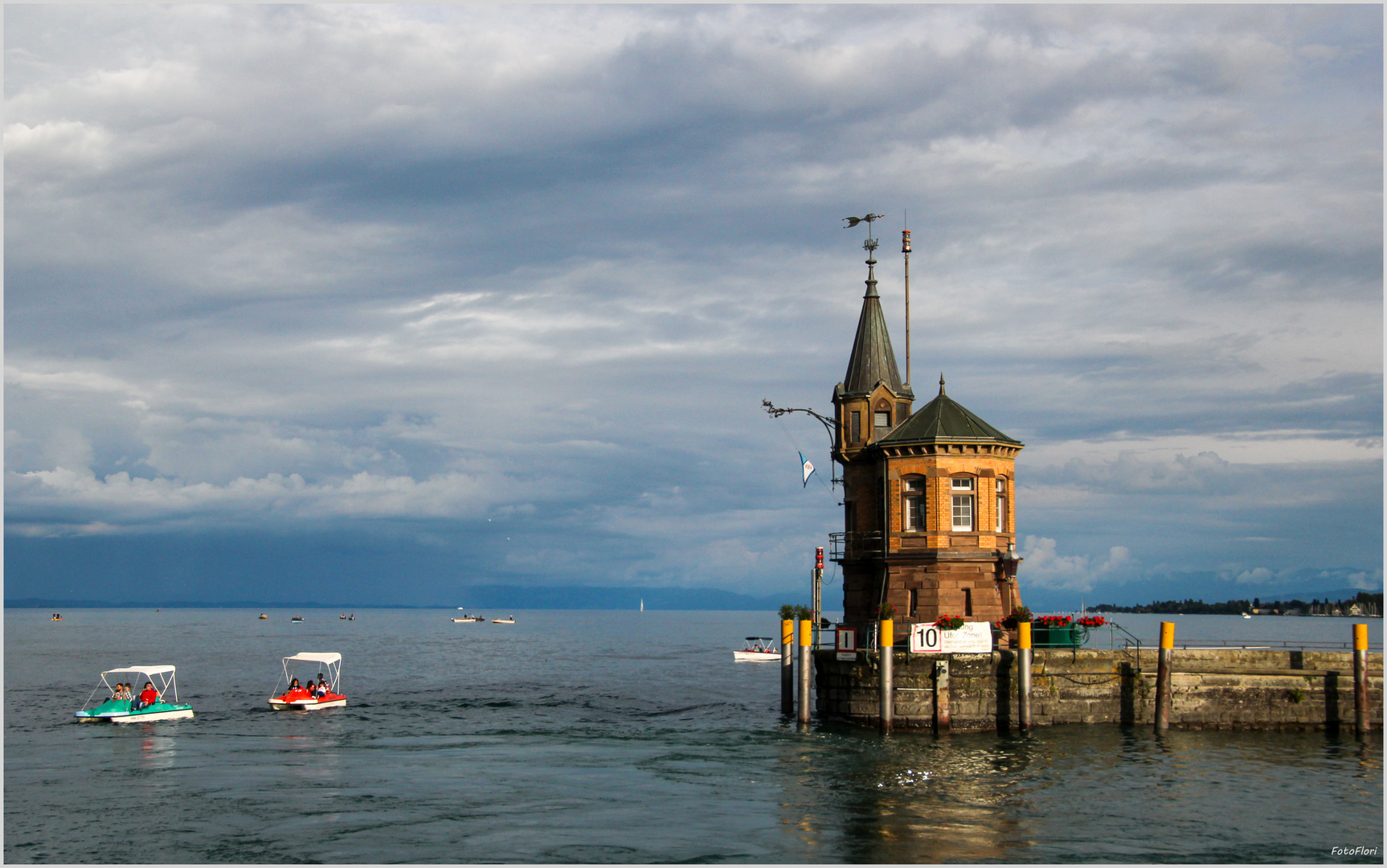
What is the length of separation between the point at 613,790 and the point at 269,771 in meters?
13.8

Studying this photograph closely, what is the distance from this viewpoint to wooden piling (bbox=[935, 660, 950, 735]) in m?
42.6

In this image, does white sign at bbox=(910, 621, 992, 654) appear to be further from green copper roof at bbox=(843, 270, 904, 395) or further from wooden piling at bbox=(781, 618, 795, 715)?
green copper roof at bbox=(843, 270, 904, 395)

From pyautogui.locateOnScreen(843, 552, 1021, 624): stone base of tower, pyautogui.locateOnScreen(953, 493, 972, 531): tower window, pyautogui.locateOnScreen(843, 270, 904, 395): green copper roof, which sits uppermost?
pyautogui.locateOnScreen(843, 270, 904, 395): green copper roof

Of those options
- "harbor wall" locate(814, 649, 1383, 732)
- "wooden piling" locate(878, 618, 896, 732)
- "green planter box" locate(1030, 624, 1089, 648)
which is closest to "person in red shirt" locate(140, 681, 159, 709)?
"harbor wall" locate(814, 649, 1383, 732)

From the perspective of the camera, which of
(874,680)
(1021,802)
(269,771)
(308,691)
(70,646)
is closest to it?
(1021,802)

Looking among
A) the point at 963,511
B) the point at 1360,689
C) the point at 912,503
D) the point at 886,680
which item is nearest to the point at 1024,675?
the point at 886,680

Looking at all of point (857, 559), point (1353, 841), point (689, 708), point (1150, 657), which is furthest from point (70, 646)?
point (1353, 841)

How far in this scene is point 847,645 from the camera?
45.5 m

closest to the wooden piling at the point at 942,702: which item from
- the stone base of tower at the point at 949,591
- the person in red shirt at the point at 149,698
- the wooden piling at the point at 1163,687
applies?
the stone base of tower at the point at 949,591

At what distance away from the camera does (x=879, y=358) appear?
54.3 m

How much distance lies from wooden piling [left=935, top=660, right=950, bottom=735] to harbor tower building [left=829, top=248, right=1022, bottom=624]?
406cm

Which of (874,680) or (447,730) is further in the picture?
(447,730)

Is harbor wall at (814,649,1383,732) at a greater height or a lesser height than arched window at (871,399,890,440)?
lesser

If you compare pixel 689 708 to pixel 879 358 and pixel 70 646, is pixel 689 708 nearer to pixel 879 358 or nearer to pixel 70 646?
pixel 879 358
